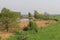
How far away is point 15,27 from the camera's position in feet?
89.4

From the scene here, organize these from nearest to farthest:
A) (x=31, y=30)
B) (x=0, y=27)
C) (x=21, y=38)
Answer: (x=21, y=38)
(x=31, y=30)
(x=0, y=27)

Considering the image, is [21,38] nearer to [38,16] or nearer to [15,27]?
[15,27]

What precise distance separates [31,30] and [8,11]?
4141mm

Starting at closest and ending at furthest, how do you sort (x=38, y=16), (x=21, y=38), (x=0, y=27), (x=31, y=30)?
(x=21, y=38), (x=31, y=30), (x=0, y=27), (x=38, y=16)

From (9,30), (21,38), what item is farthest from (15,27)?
(21,38)

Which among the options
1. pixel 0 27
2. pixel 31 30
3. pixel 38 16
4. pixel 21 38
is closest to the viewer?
pixel 21 38

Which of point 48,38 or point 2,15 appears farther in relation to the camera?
point 2,15

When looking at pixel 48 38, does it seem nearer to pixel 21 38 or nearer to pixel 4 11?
pixel 21 38

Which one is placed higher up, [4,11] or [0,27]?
[4,11]

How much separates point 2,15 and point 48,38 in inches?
330

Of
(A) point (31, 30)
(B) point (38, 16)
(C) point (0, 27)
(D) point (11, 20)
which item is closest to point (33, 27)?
(A) point (31, 30)

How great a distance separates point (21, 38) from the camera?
20.3 meters

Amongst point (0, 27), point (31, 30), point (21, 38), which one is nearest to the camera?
point (21, 38)

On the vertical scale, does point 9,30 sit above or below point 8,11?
below
